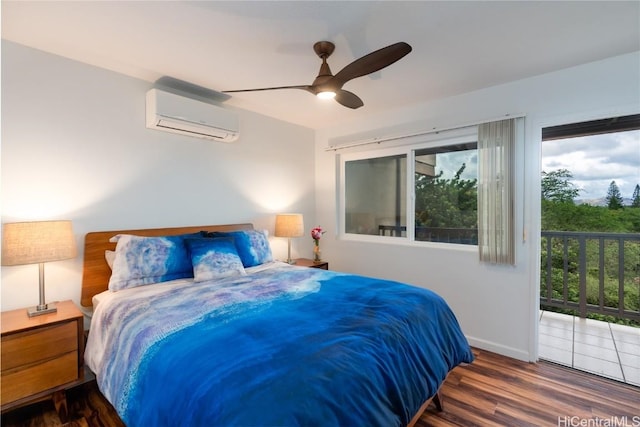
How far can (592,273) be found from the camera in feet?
11.6

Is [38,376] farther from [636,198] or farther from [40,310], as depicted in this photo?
[636,198]

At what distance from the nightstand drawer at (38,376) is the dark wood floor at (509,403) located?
0.32 m

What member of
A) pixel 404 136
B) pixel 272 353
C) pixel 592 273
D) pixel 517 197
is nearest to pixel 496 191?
pixel 517 197

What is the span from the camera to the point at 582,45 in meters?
2.13

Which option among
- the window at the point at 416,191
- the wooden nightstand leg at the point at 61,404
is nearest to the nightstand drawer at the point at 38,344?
the wooden nightstand leg at the point at 61,404

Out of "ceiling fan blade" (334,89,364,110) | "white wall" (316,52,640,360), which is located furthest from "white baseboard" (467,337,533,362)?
"ceiling fan blade" (334,89,364,110)

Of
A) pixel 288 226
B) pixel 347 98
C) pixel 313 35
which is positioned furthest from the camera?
pixel 288 226

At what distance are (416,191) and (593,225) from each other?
2.14m

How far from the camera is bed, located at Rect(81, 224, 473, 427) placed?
1.04 meters

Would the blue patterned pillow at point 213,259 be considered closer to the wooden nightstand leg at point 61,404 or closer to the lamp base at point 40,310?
the lamp base at point 40,310

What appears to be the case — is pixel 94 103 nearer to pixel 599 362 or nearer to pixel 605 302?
pixel 599 362

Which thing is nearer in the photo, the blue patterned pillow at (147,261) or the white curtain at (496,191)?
the blue patterned pillow at (147,261)

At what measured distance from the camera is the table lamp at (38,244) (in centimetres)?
182

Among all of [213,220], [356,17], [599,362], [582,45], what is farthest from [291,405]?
[599,362]
